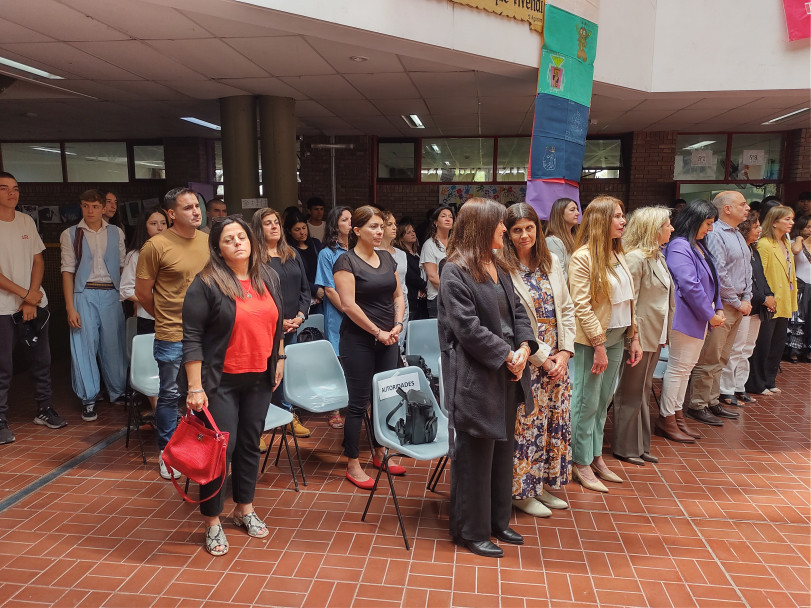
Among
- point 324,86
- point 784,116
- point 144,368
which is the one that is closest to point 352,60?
point 324,86

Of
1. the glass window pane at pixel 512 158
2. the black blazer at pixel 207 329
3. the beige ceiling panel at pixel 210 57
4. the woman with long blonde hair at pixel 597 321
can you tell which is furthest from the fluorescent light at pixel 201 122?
the woman with long blonde hair at pixel 597 321

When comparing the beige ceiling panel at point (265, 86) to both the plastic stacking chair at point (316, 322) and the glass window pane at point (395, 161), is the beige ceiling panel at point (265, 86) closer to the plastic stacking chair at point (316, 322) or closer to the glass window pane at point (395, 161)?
the plastic stacking chair at point (316, 322)

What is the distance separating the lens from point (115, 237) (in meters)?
5.45

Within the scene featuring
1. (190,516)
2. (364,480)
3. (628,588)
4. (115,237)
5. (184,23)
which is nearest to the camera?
(628,588)

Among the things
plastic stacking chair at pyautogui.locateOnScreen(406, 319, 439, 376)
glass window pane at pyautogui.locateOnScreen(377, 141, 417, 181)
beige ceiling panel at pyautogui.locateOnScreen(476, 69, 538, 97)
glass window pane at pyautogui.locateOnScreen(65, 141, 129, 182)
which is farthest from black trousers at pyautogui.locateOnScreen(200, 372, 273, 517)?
glass window pane at pyautogui.locateOnScreen(65, 141, 129, 182)

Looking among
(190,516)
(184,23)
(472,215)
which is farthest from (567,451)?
(184,23)

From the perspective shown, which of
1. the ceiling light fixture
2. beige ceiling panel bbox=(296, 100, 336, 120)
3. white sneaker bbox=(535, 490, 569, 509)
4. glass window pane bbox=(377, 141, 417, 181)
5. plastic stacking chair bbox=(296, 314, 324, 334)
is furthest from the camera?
glass window pane bbox=(377, 141, 417, 181)

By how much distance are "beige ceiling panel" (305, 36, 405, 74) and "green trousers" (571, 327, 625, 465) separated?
327 cm

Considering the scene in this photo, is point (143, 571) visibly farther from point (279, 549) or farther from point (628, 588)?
point (628, 588)

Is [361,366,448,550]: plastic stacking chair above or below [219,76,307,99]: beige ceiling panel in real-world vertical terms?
below

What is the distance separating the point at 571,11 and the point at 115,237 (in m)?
4.90

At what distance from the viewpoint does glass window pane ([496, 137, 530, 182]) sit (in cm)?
1059

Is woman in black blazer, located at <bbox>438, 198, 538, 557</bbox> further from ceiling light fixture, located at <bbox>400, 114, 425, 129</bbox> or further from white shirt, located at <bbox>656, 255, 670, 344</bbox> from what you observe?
ceiling light fixture, located at <bbox>400, 114, 425, 129</bbox>

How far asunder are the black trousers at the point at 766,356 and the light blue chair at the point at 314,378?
183 inches
